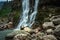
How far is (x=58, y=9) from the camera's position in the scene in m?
12.7

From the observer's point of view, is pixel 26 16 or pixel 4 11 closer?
pixel 26 16

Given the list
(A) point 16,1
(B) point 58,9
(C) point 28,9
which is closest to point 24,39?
(B) point 58,9

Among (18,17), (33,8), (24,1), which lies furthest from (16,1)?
(33,8)

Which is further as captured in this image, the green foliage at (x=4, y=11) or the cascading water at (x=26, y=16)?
the green foliage at (x=4, y=11)

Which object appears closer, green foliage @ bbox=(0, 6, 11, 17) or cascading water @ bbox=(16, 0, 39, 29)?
cascading water @ bbox=(16, 0, 39, 29)

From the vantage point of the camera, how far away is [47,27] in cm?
976

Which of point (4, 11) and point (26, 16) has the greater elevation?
point (26, 16)

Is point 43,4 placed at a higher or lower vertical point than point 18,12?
→ higher

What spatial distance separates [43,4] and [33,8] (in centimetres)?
110

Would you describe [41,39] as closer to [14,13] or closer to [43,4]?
[43,4]

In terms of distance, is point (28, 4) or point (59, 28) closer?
point (59, 28)

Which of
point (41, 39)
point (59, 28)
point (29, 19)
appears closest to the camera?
point (41, 39)

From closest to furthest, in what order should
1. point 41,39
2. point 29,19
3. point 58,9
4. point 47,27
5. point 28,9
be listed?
point 41,39
point 47,27
point 58,9
point 29,19
point 28,9

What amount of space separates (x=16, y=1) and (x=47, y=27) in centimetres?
797
